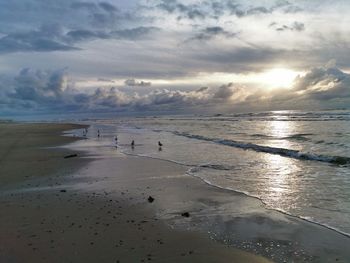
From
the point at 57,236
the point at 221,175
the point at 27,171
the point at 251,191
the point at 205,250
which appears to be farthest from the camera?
the point at 27,171

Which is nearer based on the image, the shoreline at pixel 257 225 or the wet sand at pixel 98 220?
the wet sand at pixel 98 220

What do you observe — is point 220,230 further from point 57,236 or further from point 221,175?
point 221,175

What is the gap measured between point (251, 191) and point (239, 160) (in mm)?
8788

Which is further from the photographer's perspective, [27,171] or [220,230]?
[27,171]

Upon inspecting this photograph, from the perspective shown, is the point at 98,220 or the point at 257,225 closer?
the point at 257,225

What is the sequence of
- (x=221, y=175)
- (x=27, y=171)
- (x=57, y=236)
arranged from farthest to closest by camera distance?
(x=27, y=171), (x=221, y=175), (x=57, y=236)

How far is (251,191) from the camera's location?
13367 mm

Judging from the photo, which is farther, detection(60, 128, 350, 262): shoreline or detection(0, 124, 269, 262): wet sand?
detection(60, 128, 350, 262): shoreline

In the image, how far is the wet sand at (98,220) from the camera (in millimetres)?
7328

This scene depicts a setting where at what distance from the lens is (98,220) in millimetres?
9656

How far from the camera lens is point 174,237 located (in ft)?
27.5

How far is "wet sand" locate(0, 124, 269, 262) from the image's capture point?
7.33 metres

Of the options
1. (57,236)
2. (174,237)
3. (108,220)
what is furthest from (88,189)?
(174,237)

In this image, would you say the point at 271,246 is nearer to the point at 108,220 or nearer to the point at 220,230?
the point at 220,230
